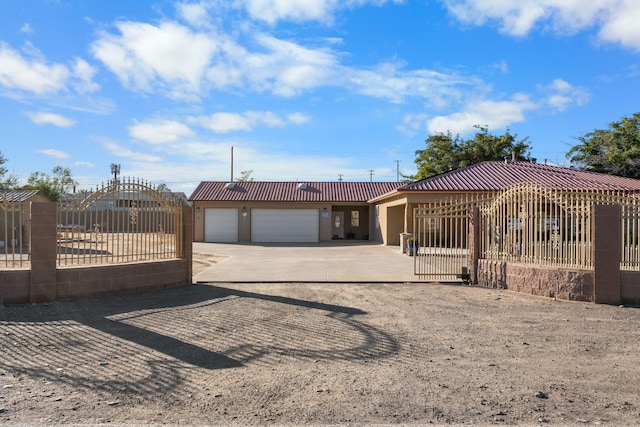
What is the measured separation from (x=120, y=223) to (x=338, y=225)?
24.5 meters

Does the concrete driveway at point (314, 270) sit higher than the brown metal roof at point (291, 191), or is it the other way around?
the brown metal roof at point (291, 191)

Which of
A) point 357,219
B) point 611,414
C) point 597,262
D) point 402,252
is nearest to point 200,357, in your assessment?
point 611,414

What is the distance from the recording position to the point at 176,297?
34.4 feet

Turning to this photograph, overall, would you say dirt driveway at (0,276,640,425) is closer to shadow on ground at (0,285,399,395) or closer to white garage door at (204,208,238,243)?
shadow on ground at (0,285,399,395)

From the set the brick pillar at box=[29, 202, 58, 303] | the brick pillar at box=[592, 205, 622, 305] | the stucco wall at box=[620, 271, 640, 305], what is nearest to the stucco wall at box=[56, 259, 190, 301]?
the brick pillar at box=[29, 202, 58, 303]

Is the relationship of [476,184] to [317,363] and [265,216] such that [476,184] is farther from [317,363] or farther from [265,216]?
[317,363]

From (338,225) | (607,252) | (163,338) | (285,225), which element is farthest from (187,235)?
(338,225)

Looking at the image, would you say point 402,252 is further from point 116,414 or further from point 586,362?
point 116,414

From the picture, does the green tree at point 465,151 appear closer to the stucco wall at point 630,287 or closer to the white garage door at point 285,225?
the white garage door at point 285,225

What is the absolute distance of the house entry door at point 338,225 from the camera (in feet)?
113

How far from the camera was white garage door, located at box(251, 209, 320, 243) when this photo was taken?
105 feet

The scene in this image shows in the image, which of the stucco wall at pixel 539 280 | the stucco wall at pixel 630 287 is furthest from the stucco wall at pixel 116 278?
the stucco wall at pixel 630 287

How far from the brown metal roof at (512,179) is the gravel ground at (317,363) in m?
14.2

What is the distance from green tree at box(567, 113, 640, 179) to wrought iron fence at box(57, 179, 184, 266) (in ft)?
94.8
